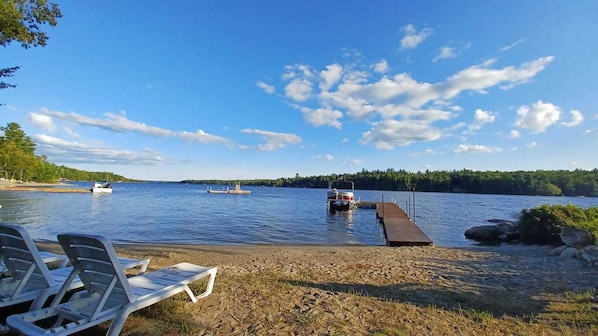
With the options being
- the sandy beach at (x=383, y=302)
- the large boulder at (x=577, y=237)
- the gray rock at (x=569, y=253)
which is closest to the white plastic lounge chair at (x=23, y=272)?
the sandy beach at (x=383, y=302)

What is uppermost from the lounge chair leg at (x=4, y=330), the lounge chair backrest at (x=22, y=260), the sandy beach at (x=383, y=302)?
the lounge chair backrest at (x=22, y=260)

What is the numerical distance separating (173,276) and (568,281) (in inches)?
261

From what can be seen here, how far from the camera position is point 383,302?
443cm

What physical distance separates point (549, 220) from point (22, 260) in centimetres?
1601

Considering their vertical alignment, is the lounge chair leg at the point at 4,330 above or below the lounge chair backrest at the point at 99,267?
below

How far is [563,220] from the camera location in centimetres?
1175

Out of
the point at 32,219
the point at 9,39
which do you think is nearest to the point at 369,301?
the point at 9,39

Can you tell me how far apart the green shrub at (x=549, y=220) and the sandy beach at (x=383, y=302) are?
5.78 m

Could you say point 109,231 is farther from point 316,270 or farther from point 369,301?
point 369,301

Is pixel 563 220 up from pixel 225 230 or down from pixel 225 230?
up

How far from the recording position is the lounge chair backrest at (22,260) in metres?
3.33

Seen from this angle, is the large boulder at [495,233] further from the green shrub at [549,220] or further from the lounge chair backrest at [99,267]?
the lounge chair backrest at [99,267]

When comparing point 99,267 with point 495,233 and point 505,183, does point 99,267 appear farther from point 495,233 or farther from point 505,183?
point 505,183

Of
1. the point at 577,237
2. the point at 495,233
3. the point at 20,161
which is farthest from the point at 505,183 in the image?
the point at 20,161
